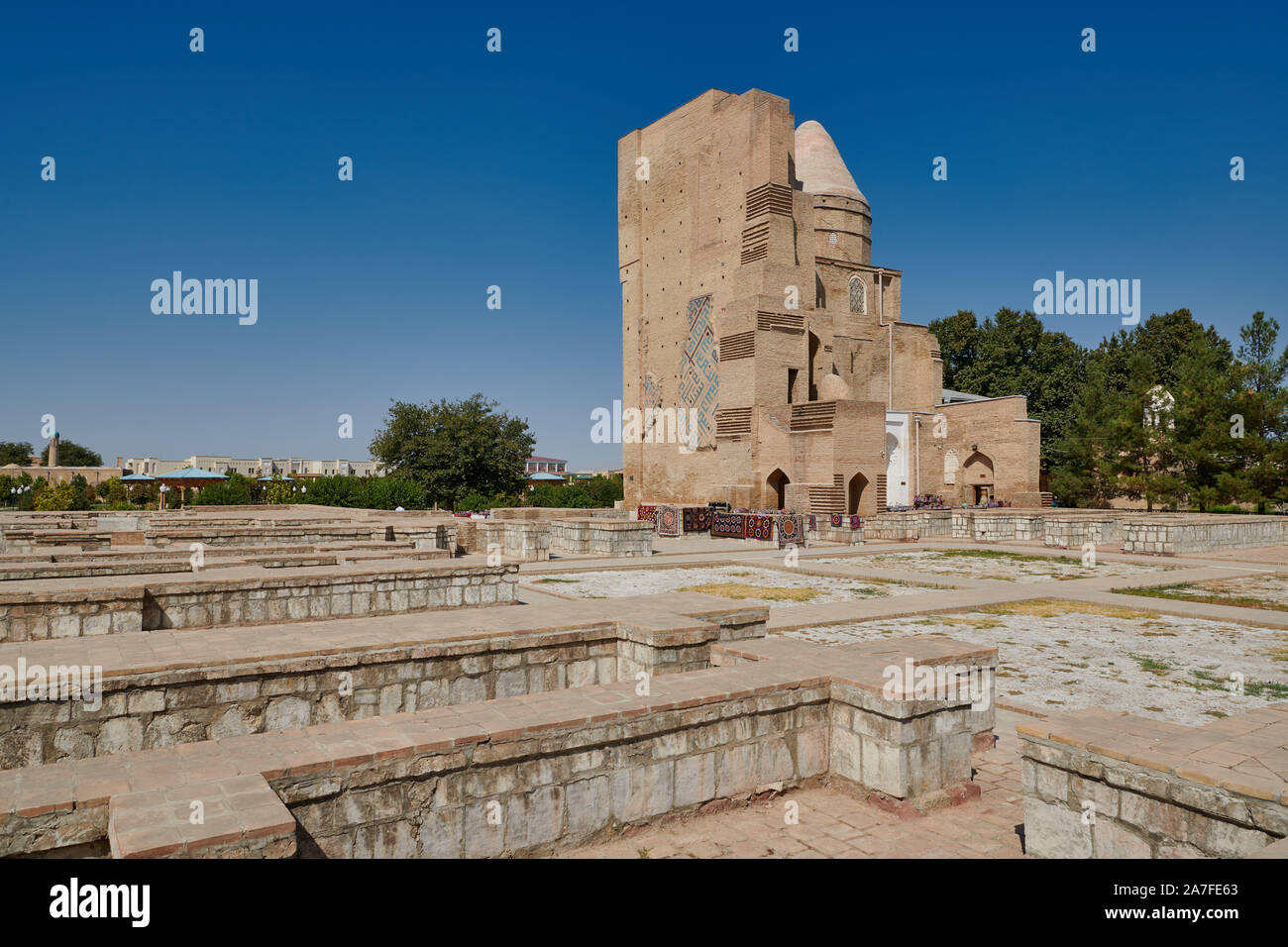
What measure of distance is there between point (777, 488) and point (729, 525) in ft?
21.9

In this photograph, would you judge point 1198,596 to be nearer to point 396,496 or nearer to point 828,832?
point 828,832

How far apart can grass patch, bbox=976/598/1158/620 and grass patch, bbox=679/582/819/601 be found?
2.57m

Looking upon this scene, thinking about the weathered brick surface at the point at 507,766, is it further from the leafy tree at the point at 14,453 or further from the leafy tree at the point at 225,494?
the leafy tree at the point at 14,453

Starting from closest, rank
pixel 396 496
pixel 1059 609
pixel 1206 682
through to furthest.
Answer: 1. pixel 1206 682
2. pixel 1059 609
3. pixel 396 496

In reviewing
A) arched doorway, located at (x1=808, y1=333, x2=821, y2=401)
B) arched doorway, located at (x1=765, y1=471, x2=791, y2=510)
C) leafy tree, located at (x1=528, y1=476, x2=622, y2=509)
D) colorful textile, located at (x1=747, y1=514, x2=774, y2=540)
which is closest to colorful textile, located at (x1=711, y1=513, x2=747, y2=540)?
colorful textile, located at (x1=747, y1=514, x2=774, y2=540)

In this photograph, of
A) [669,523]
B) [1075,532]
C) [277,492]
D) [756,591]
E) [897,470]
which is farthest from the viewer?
[897,470]

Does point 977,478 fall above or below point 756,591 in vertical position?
above

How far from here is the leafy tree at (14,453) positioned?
265 ft

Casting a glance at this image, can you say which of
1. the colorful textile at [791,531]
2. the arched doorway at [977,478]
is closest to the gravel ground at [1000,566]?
the colorful textile at [791,531]

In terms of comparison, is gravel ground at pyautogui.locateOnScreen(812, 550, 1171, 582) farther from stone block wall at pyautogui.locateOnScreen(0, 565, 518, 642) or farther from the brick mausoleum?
stone block wall at pyautogui.locateOnScreen(0, 565, 518, 642)

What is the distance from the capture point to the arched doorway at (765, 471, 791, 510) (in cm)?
3070

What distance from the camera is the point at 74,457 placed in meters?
83.9

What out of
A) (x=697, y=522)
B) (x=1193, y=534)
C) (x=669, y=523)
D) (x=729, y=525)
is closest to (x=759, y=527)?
(x=729, y=525)
